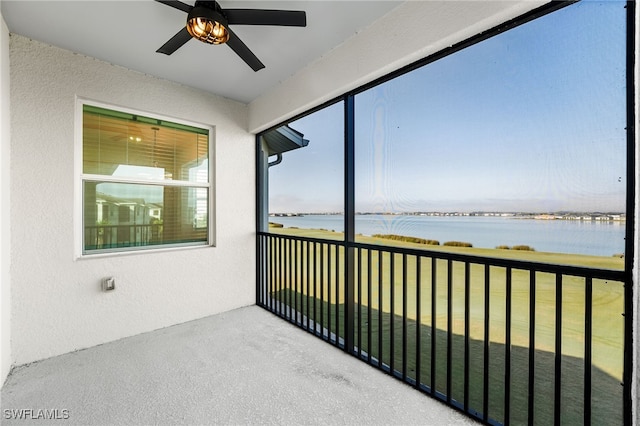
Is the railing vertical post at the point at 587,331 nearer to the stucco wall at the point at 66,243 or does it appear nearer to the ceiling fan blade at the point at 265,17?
the ceiling fan blade at the point at 265,17

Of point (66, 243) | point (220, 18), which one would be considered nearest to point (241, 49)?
point (220, 18)

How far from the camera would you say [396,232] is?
6.97 feet

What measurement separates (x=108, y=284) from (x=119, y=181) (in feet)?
3.04

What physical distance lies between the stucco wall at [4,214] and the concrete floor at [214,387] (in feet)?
0.74

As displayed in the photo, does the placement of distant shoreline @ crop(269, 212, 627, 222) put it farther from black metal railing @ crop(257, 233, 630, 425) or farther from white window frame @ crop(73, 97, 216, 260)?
white window frame @ crop(73, 97, 216, 260)

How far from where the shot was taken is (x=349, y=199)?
7.75 ft

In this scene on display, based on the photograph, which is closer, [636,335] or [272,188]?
[636,335]

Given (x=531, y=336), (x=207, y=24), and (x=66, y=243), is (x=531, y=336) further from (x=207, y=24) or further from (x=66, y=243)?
(x=66, y=243)

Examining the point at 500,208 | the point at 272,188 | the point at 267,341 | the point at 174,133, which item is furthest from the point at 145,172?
the point at 500,208

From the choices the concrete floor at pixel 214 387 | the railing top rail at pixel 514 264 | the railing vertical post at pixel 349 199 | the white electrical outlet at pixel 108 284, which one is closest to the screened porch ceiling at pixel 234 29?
the railing vertical post at pixel 349 199

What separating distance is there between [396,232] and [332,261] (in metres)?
0.84

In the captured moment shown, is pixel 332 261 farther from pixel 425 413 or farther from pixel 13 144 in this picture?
pixel 13 144

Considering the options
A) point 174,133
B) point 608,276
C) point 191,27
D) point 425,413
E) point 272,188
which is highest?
point 191,27

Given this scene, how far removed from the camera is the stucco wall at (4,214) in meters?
1.84
